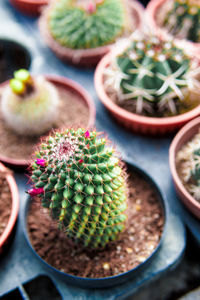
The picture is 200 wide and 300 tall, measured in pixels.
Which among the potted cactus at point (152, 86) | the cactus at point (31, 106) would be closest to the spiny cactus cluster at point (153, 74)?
the potted cactus at point (152, 86)

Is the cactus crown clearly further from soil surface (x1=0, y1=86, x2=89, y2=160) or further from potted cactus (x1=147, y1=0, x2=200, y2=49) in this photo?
potted cactus (x1=147, y1=0, x2=200, y2=49)

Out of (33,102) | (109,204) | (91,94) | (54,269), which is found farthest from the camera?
(91,94)

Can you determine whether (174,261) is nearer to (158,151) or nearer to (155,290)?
(155,290)

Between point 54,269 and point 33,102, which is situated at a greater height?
point 33,102

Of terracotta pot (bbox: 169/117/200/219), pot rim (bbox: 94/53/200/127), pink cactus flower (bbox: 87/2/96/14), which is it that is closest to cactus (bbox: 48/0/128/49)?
pink cactus flower (bbox: 87/2/96/14)

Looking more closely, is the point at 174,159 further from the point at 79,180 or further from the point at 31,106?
Result: the point at 31,106

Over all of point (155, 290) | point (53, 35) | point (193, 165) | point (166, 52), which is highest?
point (166, 52)

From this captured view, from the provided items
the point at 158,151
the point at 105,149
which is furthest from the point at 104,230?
the point at 158,151
